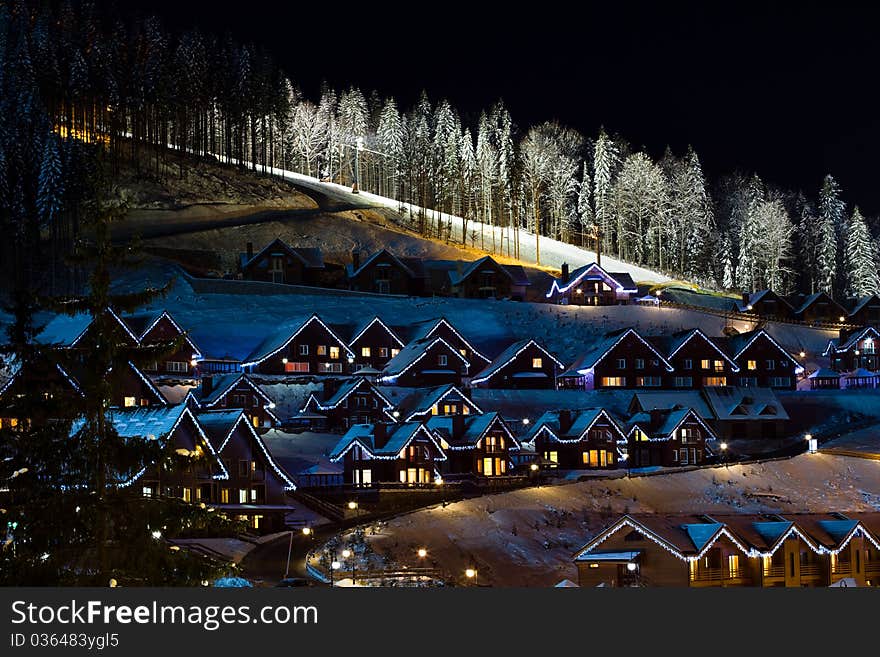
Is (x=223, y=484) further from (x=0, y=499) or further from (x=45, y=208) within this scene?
(x=45, y=208)

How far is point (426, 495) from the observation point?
5738 centimetres

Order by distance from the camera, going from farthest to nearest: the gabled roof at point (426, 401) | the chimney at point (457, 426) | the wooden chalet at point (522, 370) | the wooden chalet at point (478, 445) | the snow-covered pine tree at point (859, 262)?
the snow-covered pine tree at point (859, 262), the wooden chalet at point (522, 370), the gabled roof at point (426, 401), the chimney at point (457, 426), the wooden chalet at point (478, 445)

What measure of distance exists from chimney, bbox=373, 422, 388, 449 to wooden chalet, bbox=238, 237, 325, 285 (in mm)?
46548

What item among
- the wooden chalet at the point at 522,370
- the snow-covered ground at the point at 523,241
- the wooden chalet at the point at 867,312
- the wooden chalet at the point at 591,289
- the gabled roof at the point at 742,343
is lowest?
the wooden chalet at the point at 522,370

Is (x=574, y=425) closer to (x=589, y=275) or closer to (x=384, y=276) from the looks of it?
(x=589, y=275)

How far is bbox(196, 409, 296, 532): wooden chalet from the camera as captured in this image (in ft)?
168

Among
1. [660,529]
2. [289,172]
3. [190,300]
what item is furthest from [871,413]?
[289,172]

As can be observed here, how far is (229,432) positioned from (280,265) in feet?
192

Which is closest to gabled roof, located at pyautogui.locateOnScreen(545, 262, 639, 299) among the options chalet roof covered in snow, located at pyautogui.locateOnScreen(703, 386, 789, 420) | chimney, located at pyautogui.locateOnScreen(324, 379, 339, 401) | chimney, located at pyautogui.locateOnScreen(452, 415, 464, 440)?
chalet roof covered in snow, located at pyautogui.locateOnScreen(703, 386, 789, 420)

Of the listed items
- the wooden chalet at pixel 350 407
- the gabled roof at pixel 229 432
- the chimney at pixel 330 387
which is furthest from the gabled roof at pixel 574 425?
the gabled roof at pixel 229 432

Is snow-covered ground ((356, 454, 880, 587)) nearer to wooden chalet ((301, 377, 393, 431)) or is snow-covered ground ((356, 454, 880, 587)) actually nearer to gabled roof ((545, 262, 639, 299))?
wooden chalet ((301, 377, 393, 431))

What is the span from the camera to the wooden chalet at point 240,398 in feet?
233

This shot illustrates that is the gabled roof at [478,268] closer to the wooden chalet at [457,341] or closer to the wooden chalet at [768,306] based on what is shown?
the wooden chalet at [768,306]

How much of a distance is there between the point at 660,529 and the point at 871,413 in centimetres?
4273
